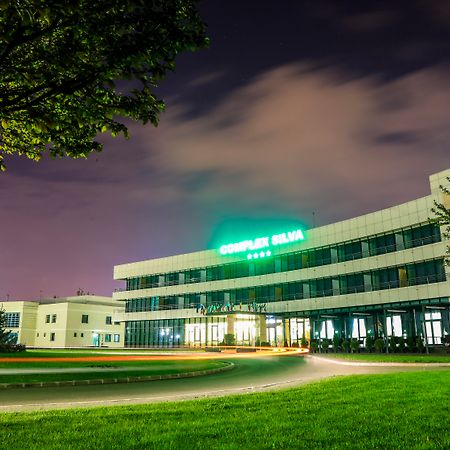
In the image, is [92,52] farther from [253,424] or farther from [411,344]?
[411,344]

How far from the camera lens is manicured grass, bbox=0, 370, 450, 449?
687cm

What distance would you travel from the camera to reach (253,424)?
819 centimetres

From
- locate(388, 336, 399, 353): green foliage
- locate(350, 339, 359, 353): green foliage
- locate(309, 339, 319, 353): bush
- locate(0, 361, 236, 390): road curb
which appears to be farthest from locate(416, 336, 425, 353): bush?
locate(0, 361, 236, 390): road curb

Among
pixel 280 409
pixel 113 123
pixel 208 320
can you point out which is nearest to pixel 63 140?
pixel 113 123

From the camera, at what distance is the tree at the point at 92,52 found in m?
7.21

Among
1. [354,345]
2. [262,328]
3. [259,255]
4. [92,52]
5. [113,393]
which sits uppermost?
[259,255]

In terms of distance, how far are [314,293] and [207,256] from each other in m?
19.8

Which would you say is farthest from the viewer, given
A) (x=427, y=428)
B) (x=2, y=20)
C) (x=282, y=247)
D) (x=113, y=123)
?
Result: (x=282, y=247)

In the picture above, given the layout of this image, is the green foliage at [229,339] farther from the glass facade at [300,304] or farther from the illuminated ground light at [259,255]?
the illuminated ground light at [259,255]

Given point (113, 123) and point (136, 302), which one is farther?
point (136, 302)

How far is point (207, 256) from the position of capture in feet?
232

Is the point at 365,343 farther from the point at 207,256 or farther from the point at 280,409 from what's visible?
the point at 280,409

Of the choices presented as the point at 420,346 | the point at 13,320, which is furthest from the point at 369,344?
the point at 13,320

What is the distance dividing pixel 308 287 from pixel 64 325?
51.9 meters
